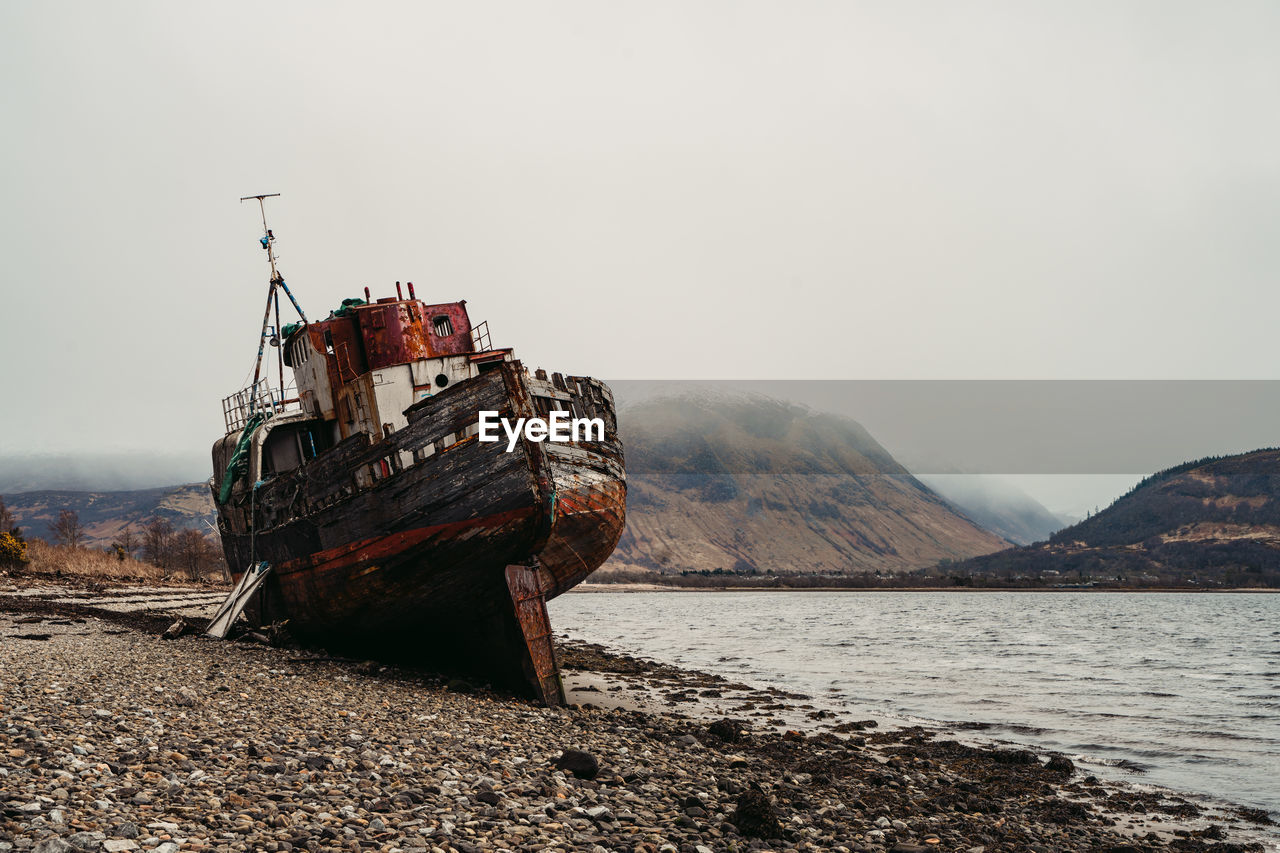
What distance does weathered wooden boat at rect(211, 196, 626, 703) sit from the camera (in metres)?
14.8

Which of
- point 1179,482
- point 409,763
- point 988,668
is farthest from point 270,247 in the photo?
point 1179,482

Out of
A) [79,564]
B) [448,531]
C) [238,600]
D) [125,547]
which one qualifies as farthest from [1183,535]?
[448,531]

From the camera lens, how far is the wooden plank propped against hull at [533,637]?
14.9m

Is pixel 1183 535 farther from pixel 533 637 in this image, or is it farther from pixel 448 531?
pixel 448 531

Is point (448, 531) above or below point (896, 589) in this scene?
above

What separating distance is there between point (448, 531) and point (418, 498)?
86 cm

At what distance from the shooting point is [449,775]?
27.2 ft

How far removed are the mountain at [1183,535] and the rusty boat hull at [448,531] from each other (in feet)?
494

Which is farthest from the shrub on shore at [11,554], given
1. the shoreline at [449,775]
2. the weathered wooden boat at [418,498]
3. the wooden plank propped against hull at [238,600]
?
the shoreline at [449,775]

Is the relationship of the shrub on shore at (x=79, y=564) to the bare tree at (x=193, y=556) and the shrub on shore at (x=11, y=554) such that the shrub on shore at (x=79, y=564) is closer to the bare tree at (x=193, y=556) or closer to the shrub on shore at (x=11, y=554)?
the shrub on shore at (x=11, y=554)

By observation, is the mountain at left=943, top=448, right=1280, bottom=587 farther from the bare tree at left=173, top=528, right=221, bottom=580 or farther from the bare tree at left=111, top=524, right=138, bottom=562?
the bare tree at left=111, top=524, right=138, bottom=562

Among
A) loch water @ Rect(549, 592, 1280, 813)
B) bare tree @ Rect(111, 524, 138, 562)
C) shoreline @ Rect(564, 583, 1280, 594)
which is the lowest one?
shoreline @ Rect(564, 583, 1280, 594)

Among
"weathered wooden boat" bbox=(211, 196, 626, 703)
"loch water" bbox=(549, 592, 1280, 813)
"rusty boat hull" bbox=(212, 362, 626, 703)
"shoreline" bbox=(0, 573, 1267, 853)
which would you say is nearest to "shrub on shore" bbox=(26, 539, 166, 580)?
"loch water" bbox=(549, 592, 1280, 813)

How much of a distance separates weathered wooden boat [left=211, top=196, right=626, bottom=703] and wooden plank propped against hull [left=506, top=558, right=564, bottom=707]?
0.10 feet
